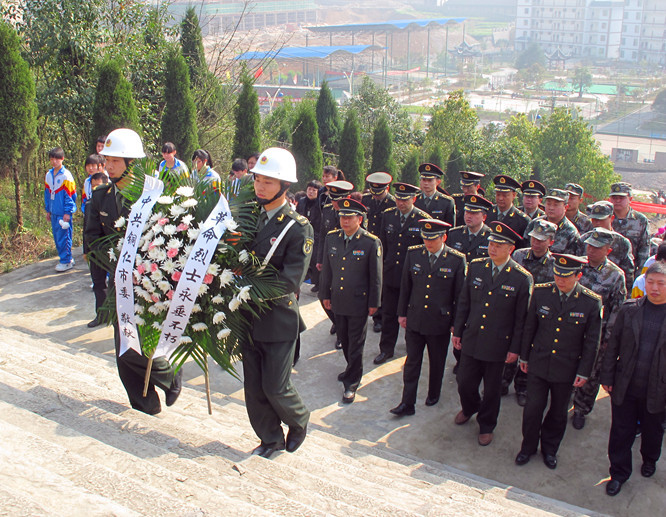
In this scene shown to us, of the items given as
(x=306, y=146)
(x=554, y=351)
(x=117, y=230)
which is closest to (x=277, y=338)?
(x=117, y=230)

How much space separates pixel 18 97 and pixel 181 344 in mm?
6953

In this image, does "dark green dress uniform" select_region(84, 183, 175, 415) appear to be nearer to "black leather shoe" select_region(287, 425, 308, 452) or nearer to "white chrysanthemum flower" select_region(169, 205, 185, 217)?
"white chrysanthemum flower" select_region(169, 205, 185, 217)

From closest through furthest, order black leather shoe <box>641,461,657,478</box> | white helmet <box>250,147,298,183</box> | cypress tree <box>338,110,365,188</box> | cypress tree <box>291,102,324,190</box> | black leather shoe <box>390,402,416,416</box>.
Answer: white helmet <box>250,147,298,183</box>, black leather shoe <box>641,461,657,478</box>, black leather shoe <box>390,402,416,416</box>, cypress tree <box>291,102,324,190</box>, cypress tree <box>338,110,365,188</box>

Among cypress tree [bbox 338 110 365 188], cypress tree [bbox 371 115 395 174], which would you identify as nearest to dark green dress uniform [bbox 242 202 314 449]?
cypress tree [bbox 338 110 365 188]

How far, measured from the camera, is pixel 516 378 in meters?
5.82

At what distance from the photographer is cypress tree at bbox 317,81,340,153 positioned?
22.7 m

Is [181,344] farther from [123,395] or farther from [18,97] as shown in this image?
[18,97]

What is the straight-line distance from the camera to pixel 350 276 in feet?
19.2

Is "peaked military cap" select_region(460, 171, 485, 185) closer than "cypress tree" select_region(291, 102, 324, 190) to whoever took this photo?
Yes

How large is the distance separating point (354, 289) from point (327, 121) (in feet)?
57.9

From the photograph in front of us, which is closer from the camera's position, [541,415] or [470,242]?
[541,415]

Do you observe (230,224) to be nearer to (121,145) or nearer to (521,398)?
(121,145)

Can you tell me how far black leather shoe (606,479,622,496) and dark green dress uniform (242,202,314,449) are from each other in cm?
217

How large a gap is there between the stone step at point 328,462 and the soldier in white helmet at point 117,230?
0.47 feet
